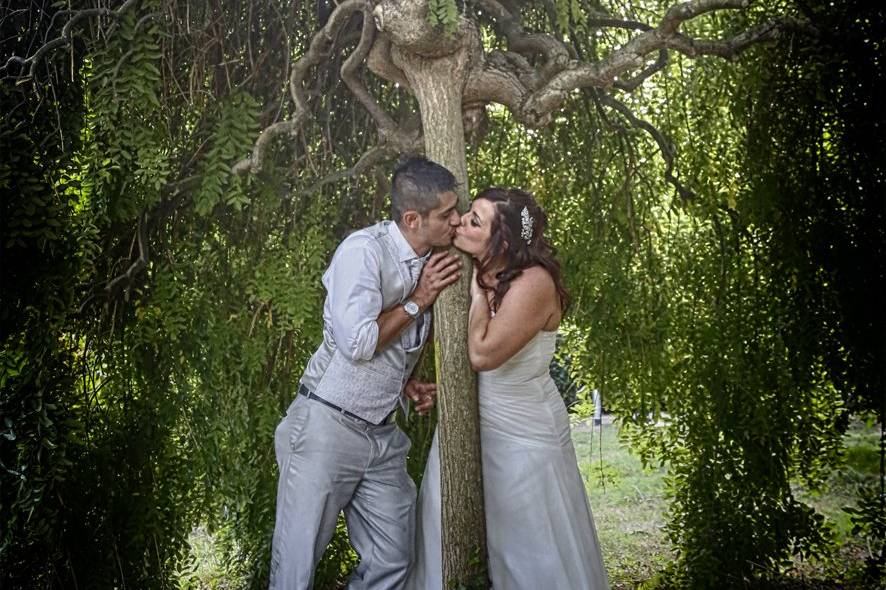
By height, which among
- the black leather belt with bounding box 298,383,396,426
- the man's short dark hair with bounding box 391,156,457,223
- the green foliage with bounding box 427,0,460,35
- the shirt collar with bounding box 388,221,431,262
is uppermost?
the green foliage with bounding box 427,0,460,35

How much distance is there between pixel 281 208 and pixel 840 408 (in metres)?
2.12

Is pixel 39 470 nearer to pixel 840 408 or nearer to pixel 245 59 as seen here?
pixel 245 59

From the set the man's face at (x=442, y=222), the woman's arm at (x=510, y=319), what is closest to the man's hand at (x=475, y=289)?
the woman's arm at (x=510, y=319)

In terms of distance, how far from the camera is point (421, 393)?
2.64 metres

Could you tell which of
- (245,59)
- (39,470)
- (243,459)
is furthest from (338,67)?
(39,470)

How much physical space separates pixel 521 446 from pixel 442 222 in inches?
27.3

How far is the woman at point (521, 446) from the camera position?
2.40 meters

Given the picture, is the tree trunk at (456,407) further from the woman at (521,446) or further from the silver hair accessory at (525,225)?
the silver hair accessory at (525,225)

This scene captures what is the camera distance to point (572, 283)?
313 centimetres

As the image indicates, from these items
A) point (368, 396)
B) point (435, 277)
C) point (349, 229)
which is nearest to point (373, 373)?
point (368, 396)

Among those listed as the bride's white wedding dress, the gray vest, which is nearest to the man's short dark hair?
the gray vest

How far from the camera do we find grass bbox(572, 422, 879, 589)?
10.6ft

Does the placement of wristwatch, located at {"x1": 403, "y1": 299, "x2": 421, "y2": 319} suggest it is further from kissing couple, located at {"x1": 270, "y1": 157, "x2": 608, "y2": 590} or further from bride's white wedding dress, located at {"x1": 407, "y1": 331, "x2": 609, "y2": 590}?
bride's white wedding dress, located at {"x1": 407, "y1": 331, "x2": 609, "y2": 590}

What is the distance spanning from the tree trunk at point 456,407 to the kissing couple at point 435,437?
0.13 feet
